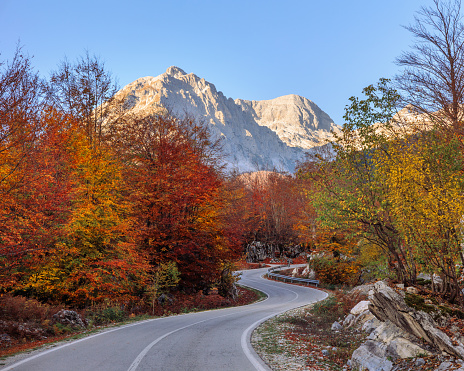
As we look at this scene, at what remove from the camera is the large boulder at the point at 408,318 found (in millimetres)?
6532

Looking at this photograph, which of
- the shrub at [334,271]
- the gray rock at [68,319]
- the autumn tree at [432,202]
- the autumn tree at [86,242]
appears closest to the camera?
the autumn tree at [432,202]

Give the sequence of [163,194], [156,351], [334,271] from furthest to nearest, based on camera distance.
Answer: [334,271]
[163,194]
[156,351]

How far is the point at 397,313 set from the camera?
7.84 metres

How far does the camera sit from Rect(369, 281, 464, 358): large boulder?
21.4 feet

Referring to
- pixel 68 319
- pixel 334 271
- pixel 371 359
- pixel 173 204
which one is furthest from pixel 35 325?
pixel 334 271

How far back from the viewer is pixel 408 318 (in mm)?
7543

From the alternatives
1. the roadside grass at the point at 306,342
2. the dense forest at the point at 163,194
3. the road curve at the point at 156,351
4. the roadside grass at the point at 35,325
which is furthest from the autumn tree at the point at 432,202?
the roadside grass at the point at 35,325

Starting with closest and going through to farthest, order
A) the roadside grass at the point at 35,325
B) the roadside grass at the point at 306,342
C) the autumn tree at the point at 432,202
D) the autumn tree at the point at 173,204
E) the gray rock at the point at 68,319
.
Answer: the roadside grass at the point at 306,342, the autumn tree at the point at 432,202, the roadside grass at the point at 35,325, the gray rock at the point at 68,319, the autumn tree at the point at 173,204

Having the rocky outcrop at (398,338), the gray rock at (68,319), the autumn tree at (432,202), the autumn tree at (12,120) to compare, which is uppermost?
the autumn tree at (12,120)

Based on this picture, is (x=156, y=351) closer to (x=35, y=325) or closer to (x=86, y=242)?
(x=35, y=325)

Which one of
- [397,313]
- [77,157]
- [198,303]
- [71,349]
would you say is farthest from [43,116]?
[397,313]

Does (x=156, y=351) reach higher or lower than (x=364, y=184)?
lower

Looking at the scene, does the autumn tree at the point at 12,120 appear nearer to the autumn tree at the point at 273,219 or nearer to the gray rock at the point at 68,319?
the gray rock at the point at 68,319

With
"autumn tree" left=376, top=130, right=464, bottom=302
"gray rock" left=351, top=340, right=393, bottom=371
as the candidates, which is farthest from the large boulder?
"autumn tree" left=376, top=130, right=464, bottom=302
